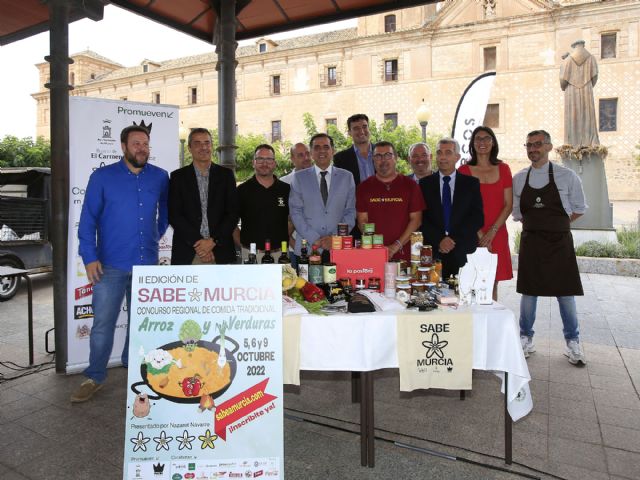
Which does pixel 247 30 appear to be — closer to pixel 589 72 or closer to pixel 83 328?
pixel 83 328

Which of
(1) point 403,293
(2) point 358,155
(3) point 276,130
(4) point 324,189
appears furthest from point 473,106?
(3) point 276,130

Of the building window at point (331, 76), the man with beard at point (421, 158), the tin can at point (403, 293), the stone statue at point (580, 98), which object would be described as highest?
the building window at point (331, 76)

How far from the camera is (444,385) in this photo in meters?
2.49

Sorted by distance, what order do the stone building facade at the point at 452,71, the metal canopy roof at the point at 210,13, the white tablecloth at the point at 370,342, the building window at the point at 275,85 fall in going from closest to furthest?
the white tablecloth at the point at 370,342
the metal canopy roof at the point at 210,13
the stone building facade at the point at 452,71
the building window at the point at 275,85

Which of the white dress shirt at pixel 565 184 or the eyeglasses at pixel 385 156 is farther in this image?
the white dress shirt at pixel 565 184

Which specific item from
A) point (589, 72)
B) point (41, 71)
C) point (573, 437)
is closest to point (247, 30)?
point (573, 437)

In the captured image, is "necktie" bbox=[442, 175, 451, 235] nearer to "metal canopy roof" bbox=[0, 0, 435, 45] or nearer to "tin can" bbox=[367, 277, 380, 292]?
"tin can" bbox=[367, 277, 380, 292]

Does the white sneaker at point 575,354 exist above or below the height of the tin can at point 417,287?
below

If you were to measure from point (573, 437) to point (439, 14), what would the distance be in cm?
3383

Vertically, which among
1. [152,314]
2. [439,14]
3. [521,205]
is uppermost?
[439,14]

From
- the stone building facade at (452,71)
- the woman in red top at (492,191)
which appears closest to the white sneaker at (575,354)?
the woman in red top at (492,191)

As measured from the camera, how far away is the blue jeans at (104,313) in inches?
141

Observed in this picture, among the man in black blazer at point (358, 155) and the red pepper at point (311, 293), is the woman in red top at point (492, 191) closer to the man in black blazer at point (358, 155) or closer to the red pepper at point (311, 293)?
the man in black blazer at point (358, 155)

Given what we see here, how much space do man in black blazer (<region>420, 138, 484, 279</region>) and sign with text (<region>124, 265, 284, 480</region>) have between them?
6.52ft
